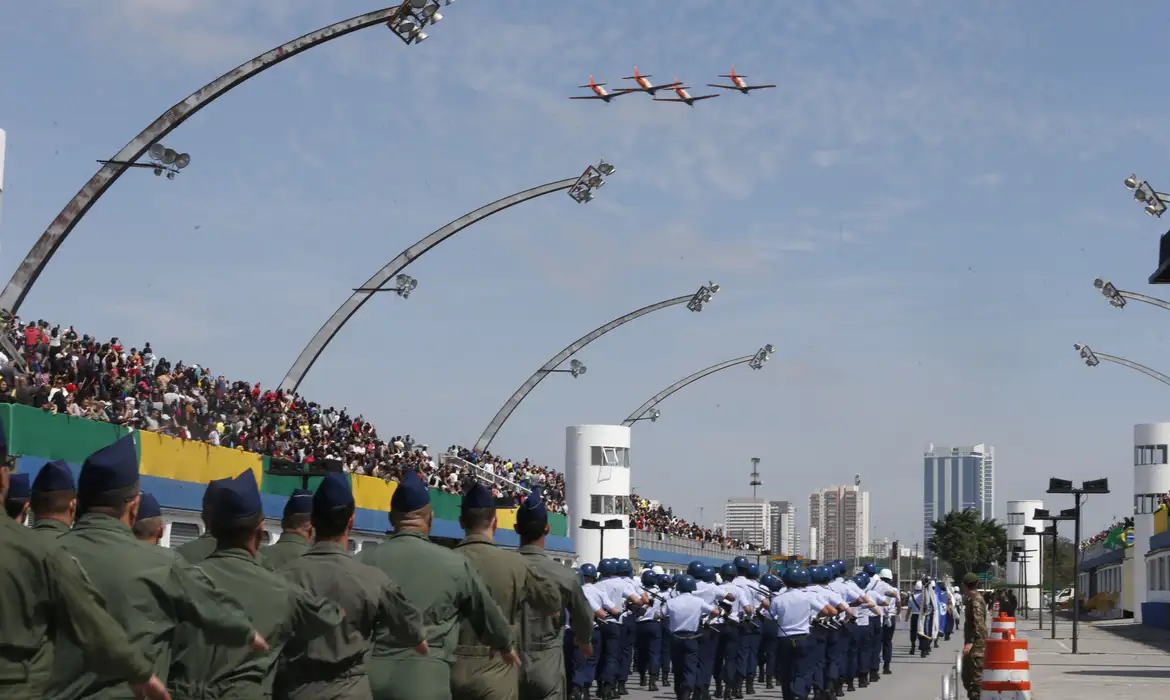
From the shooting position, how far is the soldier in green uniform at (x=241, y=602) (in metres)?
6.91

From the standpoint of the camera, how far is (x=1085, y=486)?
3419cm

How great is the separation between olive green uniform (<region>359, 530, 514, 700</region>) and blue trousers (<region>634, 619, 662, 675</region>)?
14943mm

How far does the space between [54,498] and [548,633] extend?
5.21 meters

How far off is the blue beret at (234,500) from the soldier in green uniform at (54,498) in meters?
0.66

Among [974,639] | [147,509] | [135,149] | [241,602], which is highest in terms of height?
[135,149]

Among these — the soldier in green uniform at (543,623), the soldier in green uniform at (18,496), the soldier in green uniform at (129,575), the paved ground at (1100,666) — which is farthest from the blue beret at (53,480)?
the paved ground at (1100,666)

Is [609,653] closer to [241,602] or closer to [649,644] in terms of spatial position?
[649,644]

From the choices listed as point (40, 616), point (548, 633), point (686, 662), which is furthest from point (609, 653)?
point (40, 616)

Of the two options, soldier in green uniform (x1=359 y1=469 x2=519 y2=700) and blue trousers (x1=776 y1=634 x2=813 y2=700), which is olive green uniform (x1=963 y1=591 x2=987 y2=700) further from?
soldier in green uniform (x1=359 y1=469 x2=519 y2=700)

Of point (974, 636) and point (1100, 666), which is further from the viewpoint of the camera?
point (1100, 666)

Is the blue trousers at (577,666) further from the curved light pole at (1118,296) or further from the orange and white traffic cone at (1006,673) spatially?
the curved light pole at (1118,296)

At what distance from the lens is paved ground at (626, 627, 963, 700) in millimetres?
23641

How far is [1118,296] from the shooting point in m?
49.1

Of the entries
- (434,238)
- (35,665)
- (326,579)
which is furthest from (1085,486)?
(35,665)
